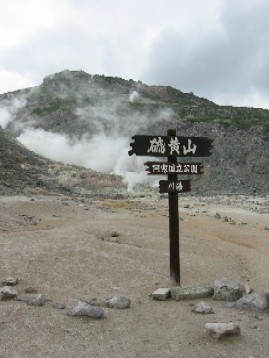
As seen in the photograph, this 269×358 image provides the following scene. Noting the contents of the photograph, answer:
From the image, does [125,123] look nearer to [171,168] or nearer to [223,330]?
[171,168]

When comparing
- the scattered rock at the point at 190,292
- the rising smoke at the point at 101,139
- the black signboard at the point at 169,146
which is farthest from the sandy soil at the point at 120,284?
the rising smoke at the point at 101,139

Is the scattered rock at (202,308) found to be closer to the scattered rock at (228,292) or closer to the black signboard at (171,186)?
the scattered rock at (228,292)

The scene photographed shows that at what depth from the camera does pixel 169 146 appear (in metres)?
10.3

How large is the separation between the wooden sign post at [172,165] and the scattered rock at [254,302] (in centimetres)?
212

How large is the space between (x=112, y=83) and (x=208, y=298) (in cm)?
9680

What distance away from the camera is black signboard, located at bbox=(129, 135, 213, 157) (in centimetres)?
1000

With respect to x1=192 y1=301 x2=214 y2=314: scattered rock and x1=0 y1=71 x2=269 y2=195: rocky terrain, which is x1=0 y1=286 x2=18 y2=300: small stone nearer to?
x1=192 y1=301 x2=214 y2=314: scattered rock

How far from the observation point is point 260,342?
6.79 m

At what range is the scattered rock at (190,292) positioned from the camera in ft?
30.1

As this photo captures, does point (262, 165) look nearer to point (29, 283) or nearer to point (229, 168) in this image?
point (229, 168)

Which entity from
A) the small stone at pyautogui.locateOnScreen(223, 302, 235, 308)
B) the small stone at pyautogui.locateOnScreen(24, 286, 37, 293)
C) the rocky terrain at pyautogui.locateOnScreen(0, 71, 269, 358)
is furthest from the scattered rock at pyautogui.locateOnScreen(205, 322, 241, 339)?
the small stone at pyautogui.locateOnScreen(24, 286, 37, 293)

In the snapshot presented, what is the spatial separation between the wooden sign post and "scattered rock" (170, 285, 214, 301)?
0.94 m

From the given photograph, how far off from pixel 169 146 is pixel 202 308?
139 inches

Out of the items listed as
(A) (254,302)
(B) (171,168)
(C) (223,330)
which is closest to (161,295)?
(A) (254,302)
